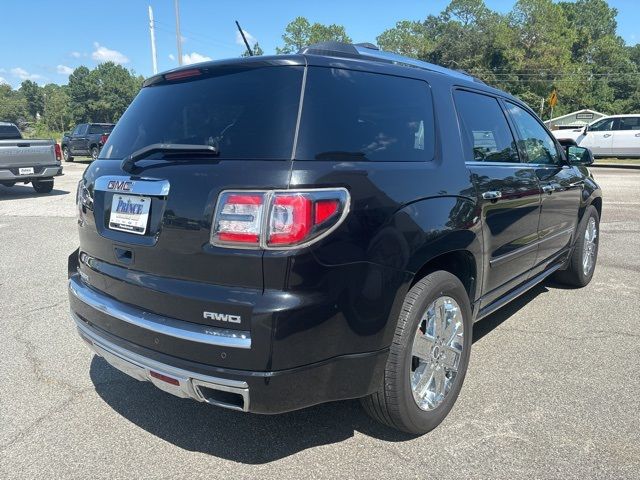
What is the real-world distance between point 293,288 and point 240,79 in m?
1.09

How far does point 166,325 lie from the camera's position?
229 centimetres

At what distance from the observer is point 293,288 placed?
6.81 ft

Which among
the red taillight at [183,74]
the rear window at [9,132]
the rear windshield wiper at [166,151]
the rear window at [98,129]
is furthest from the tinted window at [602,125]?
the rear windshield wiper at [166,151]

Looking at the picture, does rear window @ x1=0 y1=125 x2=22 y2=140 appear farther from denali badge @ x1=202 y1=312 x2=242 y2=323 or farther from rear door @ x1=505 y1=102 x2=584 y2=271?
denali badge @ x1=202 y1=312 x2=242 y2=323

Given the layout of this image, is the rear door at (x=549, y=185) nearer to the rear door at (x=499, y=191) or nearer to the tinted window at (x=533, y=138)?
the tinted window at (x=533, y=138)

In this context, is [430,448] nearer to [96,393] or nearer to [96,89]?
[96,393]

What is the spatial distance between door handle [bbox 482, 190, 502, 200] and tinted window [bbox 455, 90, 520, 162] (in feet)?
0.72

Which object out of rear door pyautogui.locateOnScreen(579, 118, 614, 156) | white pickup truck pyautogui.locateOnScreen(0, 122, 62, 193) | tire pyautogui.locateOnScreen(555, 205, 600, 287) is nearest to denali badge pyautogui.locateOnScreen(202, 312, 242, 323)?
tire pyautogui.locateOnScreen(555, 205, 600, 287)

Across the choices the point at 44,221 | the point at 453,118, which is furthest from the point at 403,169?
the point at 44,221

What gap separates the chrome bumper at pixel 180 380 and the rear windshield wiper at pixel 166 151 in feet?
3.00

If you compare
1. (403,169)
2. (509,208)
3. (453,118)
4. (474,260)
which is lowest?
(474,260)

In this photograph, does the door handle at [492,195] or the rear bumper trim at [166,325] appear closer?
the rear bumper trim at [166,325]

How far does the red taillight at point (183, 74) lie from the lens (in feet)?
8.88

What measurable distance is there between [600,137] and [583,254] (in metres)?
19.4
